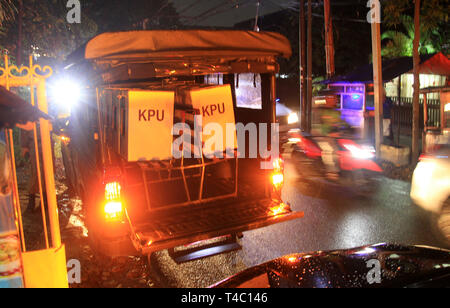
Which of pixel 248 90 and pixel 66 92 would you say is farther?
pixel 66 92

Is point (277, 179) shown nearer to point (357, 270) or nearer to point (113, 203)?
point (113, 203)

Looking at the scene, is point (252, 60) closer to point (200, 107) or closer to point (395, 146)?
point (200, 107)

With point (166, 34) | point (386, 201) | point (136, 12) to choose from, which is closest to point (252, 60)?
point (166, 34)

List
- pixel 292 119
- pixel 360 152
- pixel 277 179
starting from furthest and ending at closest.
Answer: pixel 292 119 → pixel 360 152 → pixel 277 179

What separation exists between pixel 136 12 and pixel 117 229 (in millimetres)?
21929

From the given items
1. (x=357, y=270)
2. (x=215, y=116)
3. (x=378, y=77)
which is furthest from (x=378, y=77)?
(x=357, y=270)

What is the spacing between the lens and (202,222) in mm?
5039

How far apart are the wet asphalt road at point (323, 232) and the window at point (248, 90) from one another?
208cm

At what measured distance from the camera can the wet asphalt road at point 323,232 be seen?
5070mm

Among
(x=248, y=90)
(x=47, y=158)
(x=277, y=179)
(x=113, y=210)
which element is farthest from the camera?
(x=248, y=90)

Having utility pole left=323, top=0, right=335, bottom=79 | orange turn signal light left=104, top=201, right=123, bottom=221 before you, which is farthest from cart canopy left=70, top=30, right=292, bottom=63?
utility pole left=323, top=0, right=335, bottom=79

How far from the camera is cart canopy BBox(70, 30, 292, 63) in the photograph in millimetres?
4219

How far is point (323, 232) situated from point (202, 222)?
2.32 meters

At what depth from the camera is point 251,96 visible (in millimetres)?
6059
